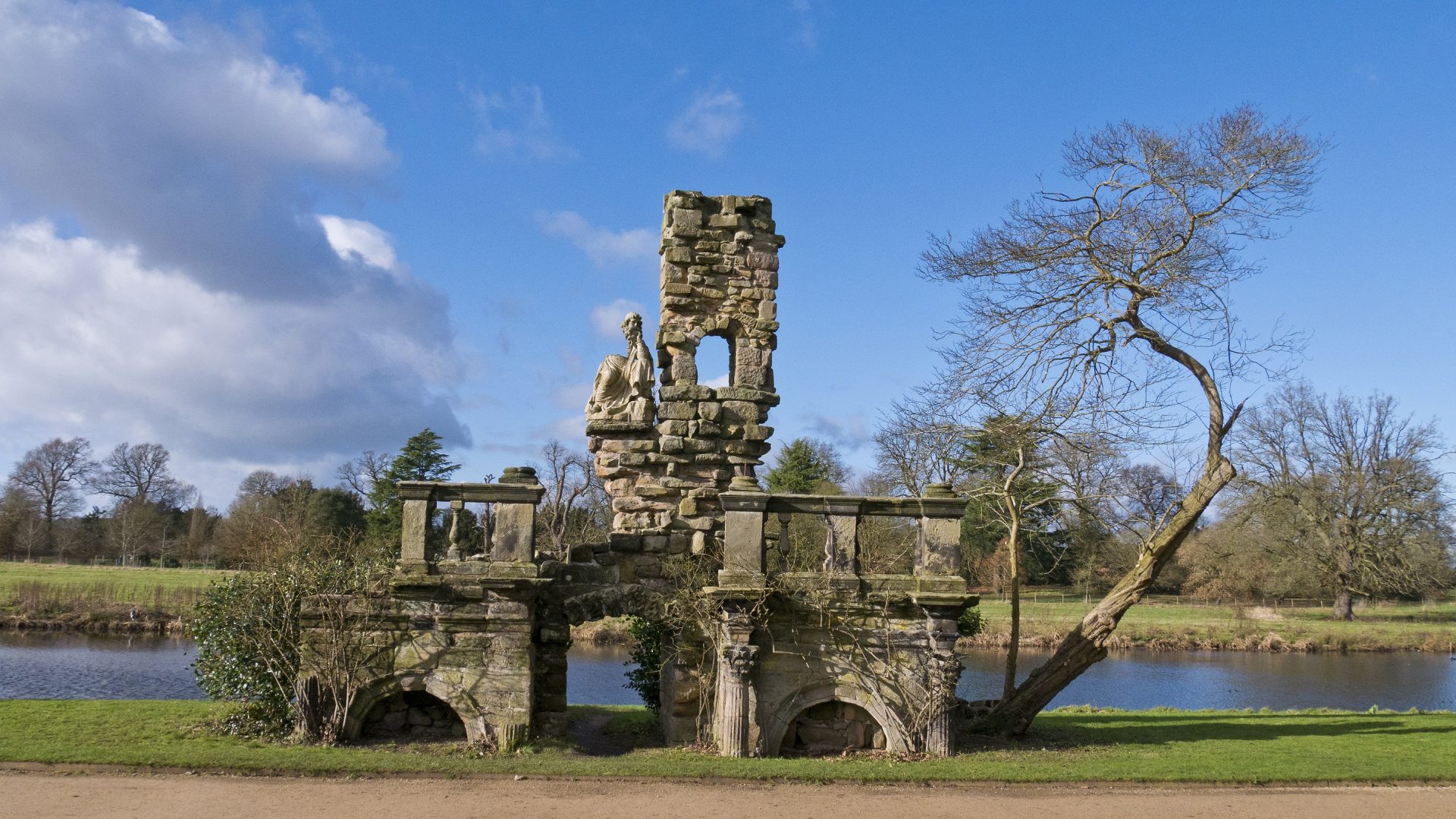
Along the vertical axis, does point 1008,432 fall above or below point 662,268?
below

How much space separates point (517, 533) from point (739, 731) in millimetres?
3113

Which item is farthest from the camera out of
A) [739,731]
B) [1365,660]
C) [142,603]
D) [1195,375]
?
[1365,660]

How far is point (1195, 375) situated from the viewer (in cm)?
1263

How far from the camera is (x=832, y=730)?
11.1 meters

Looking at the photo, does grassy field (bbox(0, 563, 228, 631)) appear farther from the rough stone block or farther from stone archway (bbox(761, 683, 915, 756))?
stone archway (bbox(761, 683, 915, 756))

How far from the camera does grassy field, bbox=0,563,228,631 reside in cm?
2527

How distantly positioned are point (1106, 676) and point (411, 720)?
19200 mm

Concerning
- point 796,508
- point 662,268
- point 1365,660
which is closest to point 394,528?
point 662,268

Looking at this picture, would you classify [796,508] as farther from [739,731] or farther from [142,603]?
[142,603]

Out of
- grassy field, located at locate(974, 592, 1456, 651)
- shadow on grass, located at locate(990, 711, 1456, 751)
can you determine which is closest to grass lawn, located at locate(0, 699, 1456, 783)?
shadow on grass, located at locate(990, 711, 1456, 751)

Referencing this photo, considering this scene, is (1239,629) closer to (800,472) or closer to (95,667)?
(800,472)

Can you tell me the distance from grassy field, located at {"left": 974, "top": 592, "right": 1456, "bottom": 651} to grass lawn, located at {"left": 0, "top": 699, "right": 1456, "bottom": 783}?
15485 millimetres

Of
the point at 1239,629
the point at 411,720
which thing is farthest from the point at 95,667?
the point at 1239,629

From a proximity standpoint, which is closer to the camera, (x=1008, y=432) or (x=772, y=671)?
(x=772, y=671)
